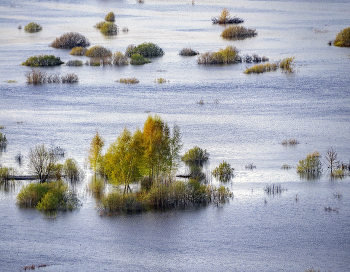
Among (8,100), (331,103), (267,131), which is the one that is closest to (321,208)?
(267,131)

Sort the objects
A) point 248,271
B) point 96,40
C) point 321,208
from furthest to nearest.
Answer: point 96,40
point 321,208
point 248,271

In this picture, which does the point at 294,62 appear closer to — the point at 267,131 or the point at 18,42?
the point at 267,131

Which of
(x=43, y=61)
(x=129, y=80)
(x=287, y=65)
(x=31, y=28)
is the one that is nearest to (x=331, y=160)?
(x=129, y=80)

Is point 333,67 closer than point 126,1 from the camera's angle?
Yes

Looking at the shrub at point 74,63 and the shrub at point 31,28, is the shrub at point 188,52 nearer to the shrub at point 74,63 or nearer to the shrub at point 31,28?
the shrub at point 74,63

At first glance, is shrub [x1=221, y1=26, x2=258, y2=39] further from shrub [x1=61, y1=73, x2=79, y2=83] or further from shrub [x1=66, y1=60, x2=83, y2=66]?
shrub [x1=61, y1=73, x2=79, y2=83]

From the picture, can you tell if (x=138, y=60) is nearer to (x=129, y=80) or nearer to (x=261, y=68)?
(x=129, y=80)
